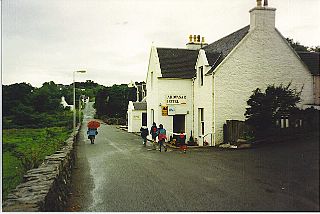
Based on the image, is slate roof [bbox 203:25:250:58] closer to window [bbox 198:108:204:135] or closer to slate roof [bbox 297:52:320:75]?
window [bbox 198:108:204:135]

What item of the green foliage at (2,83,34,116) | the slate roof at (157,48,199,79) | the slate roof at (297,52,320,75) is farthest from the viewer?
the slate roof at (157,48,199,79)

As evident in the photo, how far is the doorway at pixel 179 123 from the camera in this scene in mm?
20094

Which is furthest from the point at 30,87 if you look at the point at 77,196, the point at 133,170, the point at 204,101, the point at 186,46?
the point at 186,46

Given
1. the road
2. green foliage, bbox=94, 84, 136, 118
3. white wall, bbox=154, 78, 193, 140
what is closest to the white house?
white wall, bbox=154, 78, 193, 140

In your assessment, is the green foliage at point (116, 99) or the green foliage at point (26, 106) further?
the green foliage at point (116, 99)

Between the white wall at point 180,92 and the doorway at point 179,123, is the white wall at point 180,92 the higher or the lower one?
the higher one

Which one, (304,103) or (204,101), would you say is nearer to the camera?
(304,103)

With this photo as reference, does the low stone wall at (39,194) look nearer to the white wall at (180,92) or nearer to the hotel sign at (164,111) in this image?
the hotel sign at (164,111)

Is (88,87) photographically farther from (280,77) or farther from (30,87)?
(30,87)

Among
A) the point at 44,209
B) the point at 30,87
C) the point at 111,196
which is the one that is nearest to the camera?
the point at 44,209

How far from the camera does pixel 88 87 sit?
28172mm

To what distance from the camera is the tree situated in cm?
1256

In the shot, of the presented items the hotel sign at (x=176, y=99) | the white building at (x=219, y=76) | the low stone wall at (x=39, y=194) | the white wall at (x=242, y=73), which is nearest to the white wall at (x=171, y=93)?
the white building at (x=219, y=76)

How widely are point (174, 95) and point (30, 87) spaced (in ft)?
42.2
